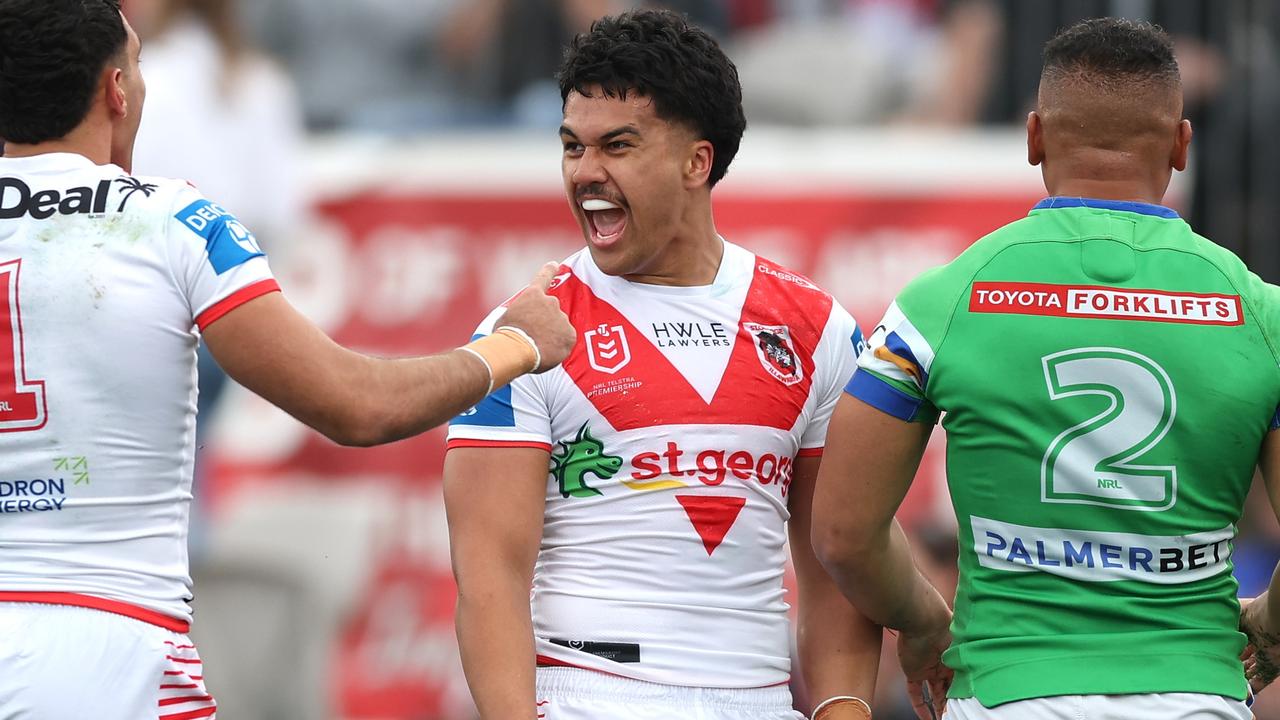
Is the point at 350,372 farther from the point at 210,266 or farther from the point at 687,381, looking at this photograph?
the point at 687,381

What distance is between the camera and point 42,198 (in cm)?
349

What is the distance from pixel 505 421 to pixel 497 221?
4753 mm

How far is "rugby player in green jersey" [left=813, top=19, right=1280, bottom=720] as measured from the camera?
11.7 feet

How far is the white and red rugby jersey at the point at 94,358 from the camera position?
3428mm

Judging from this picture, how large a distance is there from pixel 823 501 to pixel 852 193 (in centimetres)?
477

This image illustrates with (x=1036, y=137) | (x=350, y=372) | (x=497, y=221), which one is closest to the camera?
(x=350, y=372)

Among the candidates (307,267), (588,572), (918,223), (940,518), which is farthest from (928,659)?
(307,267)

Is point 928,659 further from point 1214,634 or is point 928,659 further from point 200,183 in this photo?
point 200,183

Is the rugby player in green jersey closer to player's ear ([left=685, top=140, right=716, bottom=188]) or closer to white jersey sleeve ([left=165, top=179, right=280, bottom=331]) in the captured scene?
player's ear ([left=685, top=140, right=716, bottom=188])

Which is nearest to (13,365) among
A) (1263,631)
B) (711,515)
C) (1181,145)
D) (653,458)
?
(653,458)

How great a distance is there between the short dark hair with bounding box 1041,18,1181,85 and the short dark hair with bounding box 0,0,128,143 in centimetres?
193

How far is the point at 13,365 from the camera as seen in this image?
343 cm

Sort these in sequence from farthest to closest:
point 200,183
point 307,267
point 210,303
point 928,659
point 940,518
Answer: point 307,267
point 940,518
point 200,183
point 928,659
point 210,303

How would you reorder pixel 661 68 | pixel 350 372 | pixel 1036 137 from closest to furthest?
pixel 350 372
pixel 1036 137
pixel 661 68
